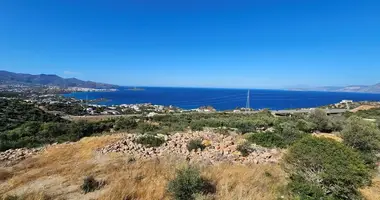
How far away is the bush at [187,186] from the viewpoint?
16.4ft

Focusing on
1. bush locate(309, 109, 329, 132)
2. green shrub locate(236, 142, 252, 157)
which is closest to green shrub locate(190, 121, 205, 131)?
green shrub locate(236, 142, 252, 157)

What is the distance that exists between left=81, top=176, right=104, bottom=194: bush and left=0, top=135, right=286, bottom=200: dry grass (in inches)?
5.5

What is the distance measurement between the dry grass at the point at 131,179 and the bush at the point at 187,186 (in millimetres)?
307

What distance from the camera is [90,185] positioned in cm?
578

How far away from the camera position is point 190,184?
5.19 metres

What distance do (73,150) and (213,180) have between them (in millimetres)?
7253

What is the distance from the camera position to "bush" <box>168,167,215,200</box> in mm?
5008

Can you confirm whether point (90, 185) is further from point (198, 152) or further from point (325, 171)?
point (325, 171)

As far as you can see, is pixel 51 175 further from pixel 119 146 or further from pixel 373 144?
pixel 373 144

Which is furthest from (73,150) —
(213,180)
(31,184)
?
(213,180)

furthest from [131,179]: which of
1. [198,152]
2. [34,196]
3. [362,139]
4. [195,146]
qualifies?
[362,139]

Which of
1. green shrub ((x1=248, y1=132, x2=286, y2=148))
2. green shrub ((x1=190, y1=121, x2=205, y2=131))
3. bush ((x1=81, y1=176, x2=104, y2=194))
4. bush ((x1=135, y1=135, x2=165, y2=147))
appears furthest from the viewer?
green shrub ((x1=190, y1=121, x2=205, y2=131))

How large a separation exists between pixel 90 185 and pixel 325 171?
6074 millimetres

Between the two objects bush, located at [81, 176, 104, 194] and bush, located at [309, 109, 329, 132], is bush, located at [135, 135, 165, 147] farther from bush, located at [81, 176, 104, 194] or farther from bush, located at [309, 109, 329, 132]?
bush, located at [309, 109, 329, 132]
